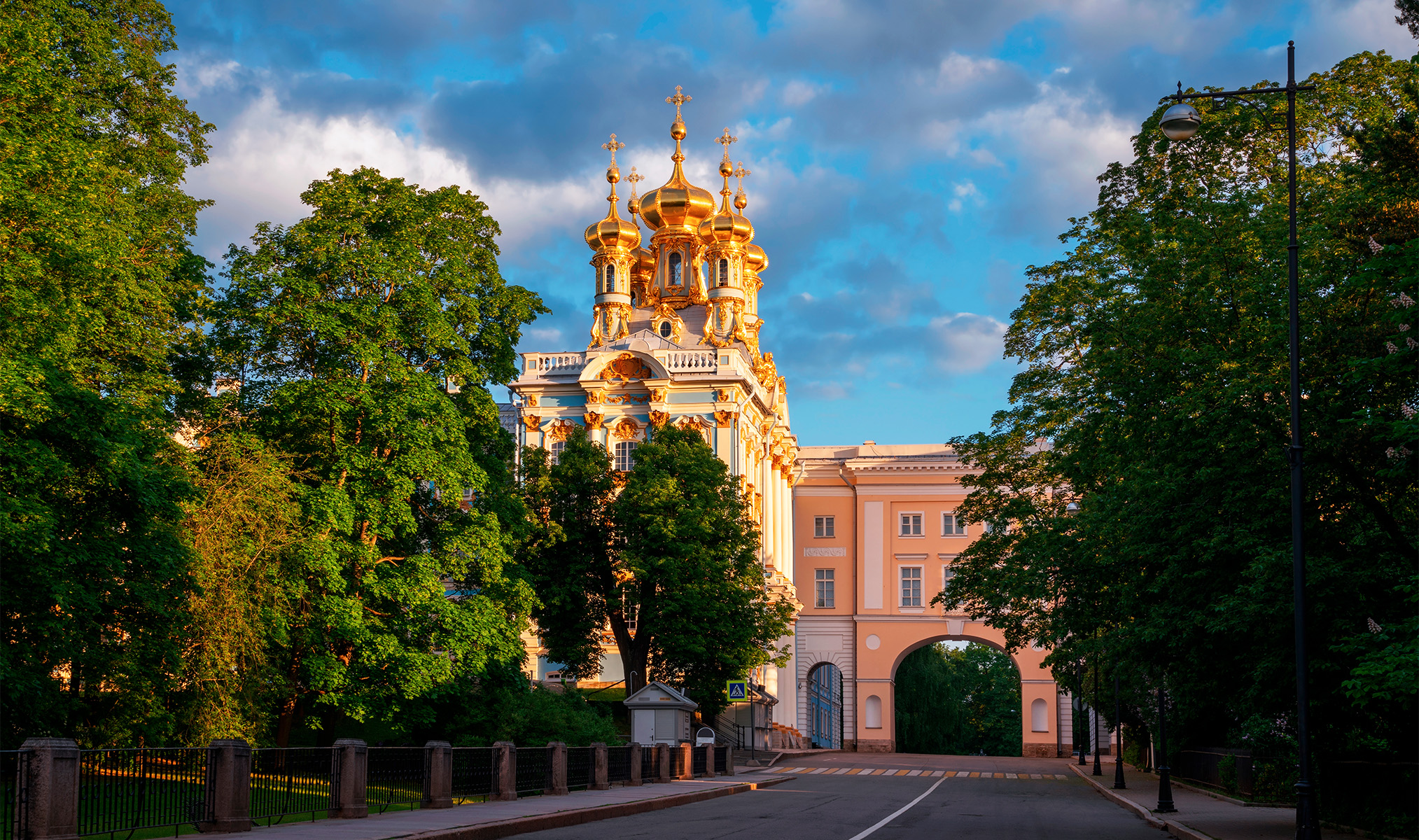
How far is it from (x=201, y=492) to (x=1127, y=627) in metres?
16.1

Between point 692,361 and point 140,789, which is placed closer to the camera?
point 140,789

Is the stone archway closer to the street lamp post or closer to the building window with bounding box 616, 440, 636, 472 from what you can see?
Result: the building window with bounding box 616, 440, 636, 472

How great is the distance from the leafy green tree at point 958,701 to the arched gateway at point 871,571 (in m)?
3.04

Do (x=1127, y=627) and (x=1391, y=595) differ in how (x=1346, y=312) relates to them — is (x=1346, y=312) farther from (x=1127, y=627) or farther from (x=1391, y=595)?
(x=1127, y=627)

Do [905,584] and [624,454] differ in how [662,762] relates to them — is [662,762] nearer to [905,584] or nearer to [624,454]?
[624,454]

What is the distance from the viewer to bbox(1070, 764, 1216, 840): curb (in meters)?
20.3

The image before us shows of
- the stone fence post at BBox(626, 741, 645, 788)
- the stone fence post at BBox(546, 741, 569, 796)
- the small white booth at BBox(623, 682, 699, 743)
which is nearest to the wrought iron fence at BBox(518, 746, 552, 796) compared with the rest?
the stone fence post at BBox(546, 741, 569, 796)

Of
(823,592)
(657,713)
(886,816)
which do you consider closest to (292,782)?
(886,816)

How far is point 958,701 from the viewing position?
94812 millimetres

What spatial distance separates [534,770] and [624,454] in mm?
35243

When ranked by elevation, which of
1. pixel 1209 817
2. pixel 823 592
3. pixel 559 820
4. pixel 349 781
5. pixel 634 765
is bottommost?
pixel 634 765

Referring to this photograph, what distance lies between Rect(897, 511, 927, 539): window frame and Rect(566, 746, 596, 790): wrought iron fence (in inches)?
1849

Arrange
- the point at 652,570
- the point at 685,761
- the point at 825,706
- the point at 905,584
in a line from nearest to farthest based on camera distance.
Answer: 1. the point at 685,761
2. the point at 652,570
3. the point at 905,584
4. the point at 825,706

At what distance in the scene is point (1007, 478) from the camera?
124 feet
